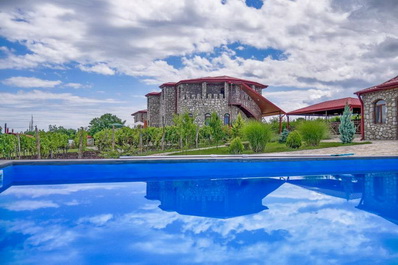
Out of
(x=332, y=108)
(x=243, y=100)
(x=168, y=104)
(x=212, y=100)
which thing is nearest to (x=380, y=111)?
(x=332, y=108)

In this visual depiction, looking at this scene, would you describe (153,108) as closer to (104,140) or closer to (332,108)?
(104,140)

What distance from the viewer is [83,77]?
58.3 ft

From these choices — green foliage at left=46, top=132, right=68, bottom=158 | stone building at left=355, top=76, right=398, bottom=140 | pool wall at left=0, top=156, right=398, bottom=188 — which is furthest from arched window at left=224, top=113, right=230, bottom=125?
pool wall at left=0, top=156, right=398, bottom=188

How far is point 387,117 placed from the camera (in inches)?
567

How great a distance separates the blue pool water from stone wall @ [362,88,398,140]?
7774 mm

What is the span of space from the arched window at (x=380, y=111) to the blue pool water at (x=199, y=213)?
8.46 m

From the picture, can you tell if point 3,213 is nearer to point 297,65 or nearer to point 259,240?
point 259,240

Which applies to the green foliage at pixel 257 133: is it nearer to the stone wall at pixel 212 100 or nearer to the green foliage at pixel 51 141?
the green foliage at pixel 51 141

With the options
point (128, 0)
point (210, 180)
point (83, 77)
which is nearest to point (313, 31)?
point (128, 0)

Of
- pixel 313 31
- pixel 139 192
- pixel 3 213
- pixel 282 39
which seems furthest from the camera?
pixel 282 39

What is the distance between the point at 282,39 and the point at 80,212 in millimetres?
13667

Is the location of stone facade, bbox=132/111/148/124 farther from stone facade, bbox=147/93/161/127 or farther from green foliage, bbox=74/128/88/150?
green foliage, bbox=74/128/88/150

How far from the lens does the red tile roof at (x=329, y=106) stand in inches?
761

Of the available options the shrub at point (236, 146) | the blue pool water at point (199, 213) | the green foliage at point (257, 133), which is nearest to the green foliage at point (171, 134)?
the shrub at point (236, 146)
